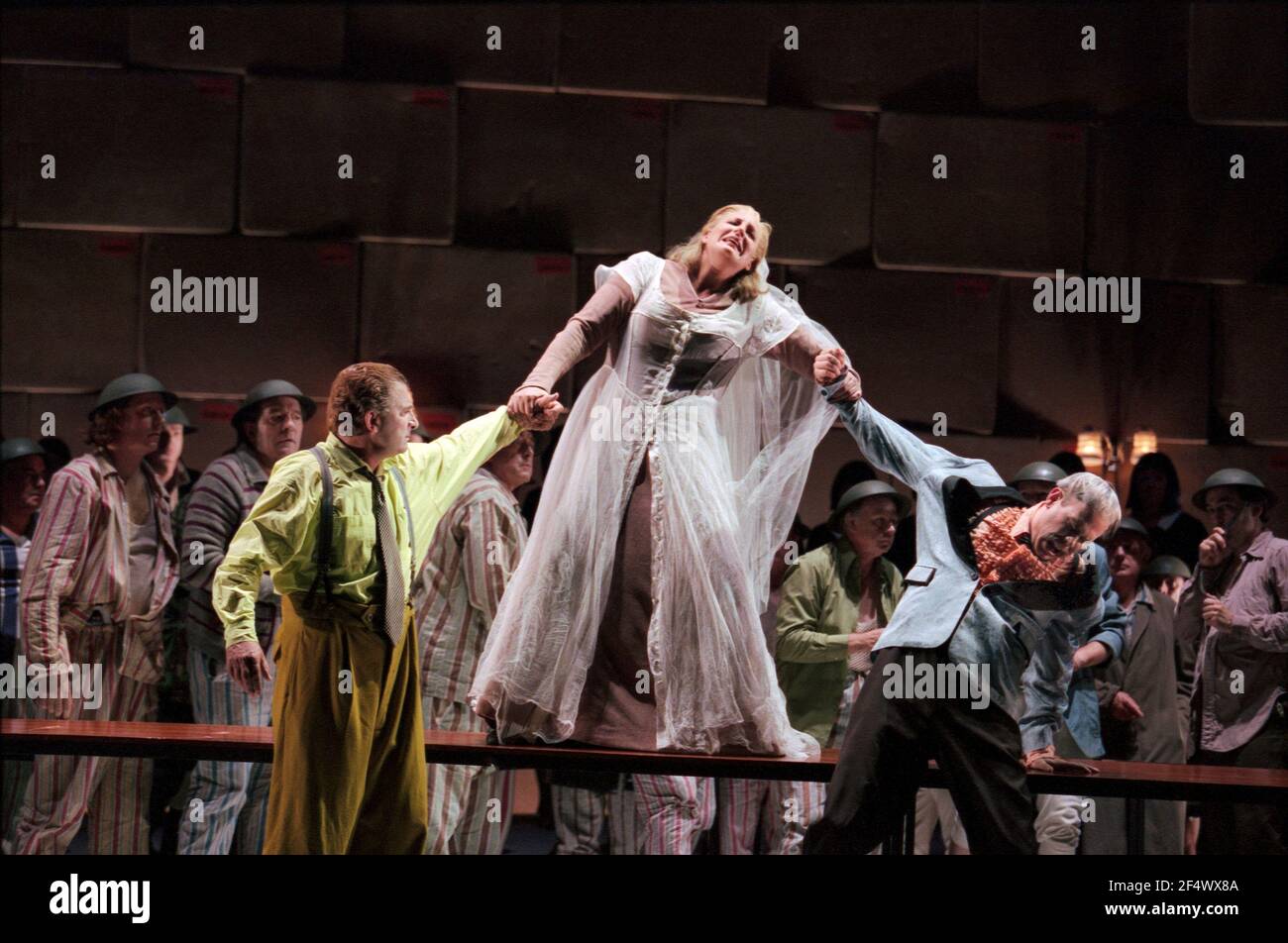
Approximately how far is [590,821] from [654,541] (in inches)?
55.6

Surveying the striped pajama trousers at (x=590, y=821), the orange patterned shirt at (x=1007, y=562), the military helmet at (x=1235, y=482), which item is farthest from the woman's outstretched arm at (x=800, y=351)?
the military helmet at (x=1235, y=482)

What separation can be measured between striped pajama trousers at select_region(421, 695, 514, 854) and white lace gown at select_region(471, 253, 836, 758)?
0.70 m

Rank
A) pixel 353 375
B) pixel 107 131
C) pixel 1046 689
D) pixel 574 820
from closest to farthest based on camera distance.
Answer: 1. pixel 353 375
2. pixel 1046 689
3. pixel 574 820
4. pixel 107 131

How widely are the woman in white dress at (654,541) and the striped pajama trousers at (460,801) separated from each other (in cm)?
70

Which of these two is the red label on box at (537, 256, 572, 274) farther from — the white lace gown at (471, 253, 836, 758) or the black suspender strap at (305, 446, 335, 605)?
the black suspender strap at (305, 446, 335, 605)

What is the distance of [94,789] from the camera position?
14.9 ft

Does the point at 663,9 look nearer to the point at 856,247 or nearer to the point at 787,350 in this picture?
the point at 856,247

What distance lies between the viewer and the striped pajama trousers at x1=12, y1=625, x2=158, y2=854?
447 cm

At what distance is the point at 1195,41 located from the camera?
18.8ft

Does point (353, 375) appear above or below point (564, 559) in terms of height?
above

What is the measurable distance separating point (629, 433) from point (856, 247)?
2.19m

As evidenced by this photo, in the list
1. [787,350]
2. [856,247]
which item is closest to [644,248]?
[856,247]

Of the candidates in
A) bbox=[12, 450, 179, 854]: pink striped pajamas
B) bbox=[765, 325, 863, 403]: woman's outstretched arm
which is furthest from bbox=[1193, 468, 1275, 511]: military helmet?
bbox=[12, 450, 179, 854]: pink striped pajamas

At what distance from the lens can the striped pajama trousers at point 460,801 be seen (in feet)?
14.8
